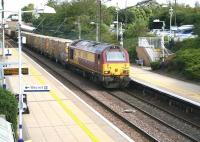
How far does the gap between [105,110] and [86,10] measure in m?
64.7

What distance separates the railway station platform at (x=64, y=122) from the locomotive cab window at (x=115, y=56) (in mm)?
4061

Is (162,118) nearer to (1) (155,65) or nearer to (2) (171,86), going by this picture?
(2) (171,86)

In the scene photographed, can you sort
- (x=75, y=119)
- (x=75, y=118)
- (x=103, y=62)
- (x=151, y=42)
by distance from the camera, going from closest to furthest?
(x=75, y=119) → (x=75, y=118) → (x=103, y=62) → (x=151, y=42)

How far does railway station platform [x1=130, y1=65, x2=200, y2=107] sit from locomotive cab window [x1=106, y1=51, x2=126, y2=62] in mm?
2085

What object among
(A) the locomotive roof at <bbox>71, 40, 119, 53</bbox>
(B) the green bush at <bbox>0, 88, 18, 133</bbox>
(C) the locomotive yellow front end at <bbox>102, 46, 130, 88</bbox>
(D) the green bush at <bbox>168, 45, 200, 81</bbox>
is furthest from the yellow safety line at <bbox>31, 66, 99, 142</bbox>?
(D) the green bush at <bbox>168, 45, 200, 81</bbox>

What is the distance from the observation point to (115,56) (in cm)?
3141

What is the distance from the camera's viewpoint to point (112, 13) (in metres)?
94.1

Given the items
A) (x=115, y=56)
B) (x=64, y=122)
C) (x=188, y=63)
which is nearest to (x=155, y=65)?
(x=188, y=63)

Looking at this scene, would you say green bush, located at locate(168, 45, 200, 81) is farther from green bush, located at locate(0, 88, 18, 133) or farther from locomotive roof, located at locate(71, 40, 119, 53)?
green bush, located at locate(0, 88, 18, 133)

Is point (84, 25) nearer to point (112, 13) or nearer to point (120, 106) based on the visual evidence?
point (112, 13)

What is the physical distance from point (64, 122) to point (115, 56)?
1180cm

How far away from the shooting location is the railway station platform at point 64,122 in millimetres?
17656

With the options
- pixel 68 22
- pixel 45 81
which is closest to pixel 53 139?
pixel 45 81

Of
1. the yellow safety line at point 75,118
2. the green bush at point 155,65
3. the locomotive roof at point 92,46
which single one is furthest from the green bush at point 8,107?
the green bush at point 155,65
